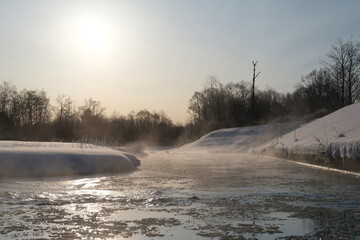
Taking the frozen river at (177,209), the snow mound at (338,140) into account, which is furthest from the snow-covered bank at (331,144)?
the frozen river at (177,209)

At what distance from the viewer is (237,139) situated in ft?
140

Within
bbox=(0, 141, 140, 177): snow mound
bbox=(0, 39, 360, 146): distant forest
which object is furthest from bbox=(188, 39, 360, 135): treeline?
bbox=(0, 141, 140, 177): snow mound

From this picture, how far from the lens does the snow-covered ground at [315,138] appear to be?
1677 cm

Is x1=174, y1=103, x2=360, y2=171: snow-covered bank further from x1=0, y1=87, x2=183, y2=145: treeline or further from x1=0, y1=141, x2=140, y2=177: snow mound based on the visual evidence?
x1=0, y1=87, x2=183, y2=145: treeline

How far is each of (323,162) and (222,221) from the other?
500 inches

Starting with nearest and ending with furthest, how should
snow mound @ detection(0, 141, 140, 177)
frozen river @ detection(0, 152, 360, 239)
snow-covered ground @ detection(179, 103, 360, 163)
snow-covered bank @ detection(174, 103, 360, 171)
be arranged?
frozen river @ detection(0, 152, 360, 239)
snow mound @ detection(0, 141, 140, 177)
snow-covered bank @ detection(174, 103, 360, 171)
snow-covered ground @ detection(179, 103, 360, 163)

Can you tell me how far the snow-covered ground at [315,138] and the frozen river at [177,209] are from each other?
4.46 metres

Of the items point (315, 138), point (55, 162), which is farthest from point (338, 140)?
point (55, 162)

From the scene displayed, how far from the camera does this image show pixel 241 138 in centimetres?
4241

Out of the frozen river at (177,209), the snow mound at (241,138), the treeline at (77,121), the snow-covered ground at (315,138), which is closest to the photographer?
the frozen river at (177,209)

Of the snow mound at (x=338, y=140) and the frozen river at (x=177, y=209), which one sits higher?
the snow mound at (x=338, y=140)

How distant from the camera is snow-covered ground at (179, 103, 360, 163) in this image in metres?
16.8

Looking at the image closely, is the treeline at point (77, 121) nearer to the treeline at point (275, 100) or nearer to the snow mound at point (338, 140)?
the treeline at point (275, 100)

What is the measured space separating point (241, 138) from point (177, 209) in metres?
35.0
